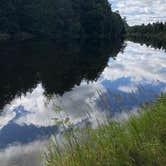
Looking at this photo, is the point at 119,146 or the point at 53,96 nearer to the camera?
the point at 119,146

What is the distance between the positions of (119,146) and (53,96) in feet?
61.7

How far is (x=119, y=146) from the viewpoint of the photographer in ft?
25.8

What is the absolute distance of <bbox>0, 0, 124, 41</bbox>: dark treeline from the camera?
87312 millimetres

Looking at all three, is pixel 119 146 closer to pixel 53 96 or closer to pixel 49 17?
pixel 53 96

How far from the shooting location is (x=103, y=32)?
115 metres

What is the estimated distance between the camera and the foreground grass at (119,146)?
7387 millimetres

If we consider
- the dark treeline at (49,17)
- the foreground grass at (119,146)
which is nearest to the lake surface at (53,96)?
the foreground grass at (119,146)

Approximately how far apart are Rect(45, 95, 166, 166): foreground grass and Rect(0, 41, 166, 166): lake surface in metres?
0.55

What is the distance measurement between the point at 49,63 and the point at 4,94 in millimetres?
18717

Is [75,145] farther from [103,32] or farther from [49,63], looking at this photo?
[103,32]

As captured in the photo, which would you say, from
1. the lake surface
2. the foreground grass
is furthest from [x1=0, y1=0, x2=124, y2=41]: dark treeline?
the foreground grass

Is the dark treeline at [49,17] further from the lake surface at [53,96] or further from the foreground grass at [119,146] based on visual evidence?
the foreground grass at [119,146]

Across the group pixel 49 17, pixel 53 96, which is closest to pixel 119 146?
pixel 53 96

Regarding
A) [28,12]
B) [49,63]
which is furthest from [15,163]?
[28,12]
